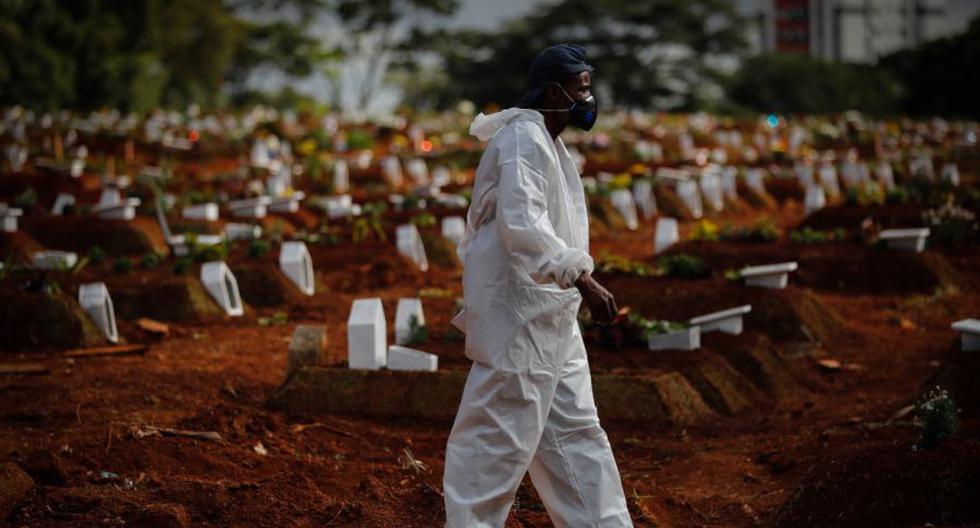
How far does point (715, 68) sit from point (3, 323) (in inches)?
2008

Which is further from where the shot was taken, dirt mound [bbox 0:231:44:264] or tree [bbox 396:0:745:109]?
tree [bbox 396:0:745:109]

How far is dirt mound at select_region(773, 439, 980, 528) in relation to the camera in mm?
5859

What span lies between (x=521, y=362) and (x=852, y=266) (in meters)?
9.73

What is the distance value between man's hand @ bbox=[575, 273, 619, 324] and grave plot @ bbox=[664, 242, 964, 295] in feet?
29.7

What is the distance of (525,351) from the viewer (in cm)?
543

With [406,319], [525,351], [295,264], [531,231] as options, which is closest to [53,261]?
[295,264]

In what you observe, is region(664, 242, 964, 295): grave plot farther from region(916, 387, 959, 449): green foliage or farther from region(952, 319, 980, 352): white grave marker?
region(916, 387, 959, 449): green foliage

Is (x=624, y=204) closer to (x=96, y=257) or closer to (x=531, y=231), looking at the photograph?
(x=96, y=257)

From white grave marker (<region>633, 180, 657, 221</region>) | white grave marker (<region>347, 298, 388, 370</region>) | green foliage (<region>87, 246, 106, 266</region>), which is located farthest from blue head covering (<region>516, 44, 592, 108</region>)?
white grave marker (<region>633, 180, 657, 221</region>)

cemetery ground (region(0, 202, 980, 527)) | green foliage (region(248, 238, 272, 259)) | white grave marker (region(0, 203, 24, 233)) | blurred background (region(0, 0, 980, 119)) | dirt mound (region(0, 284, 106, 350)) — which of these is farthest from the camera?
blurred background (region(0, 0, 980, 119))

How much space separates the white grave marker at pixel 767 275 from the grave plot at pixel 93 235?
7237 mm

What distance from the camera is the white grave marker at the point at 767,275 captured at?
11.9m

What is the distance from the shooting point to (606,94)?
6069cm

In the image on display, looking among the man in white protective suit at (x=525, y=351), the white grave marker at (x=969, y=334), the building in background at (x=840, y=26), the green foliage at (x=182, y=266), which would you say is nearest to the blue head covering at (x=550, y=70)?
the man in white protective suit at (x=525, y=351)
